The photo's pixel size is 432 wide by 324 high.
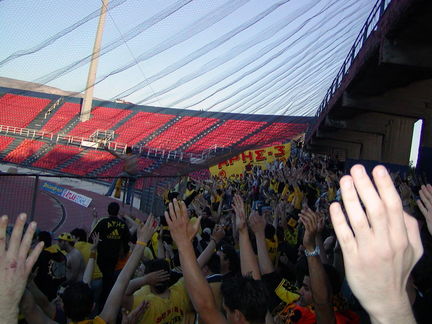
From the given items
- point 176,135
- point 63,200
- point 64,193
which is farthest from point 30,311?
point 63,200

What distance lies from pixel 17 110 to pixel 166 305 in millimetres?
2117

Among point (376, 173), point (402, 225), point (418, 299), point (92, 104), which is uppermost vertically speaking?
point (92, 104)

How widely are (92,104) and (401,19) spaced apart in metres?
4.85

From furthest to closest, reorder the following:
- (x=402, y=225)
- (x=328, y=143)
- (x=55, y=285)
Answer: (x=328, y=143) → (x=55, y=285) → (x=402, y=225)

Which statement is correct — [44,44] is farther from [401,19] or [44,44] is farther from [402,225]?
[401,19]

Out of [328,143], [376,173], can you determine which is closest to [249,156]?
[328,143]

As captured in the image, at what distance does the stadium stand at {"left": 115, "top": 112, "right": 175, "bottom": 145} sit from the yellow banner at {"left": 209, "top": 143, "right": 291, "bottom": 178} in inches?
386

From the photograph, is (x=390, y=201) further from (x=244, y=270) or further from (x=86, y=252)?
(x=86, y=252)

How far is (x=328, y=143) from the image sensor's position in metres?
24.6

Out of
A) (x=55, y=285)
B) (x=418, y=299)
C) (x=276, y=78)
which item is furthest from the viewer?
(x=276, y=78)

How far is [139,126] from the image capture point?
18.8ft

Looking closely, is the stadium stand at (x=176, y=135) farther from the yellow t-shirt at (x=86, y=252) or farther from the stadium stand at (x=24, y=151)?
the yellow t-shirt at (x=86, y=252)

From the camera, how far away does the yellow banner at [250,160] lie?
52.9 ft

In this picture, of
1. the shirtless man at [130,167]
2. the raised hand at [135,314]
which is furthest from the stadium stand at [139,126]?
the raised hand at [135,314]
